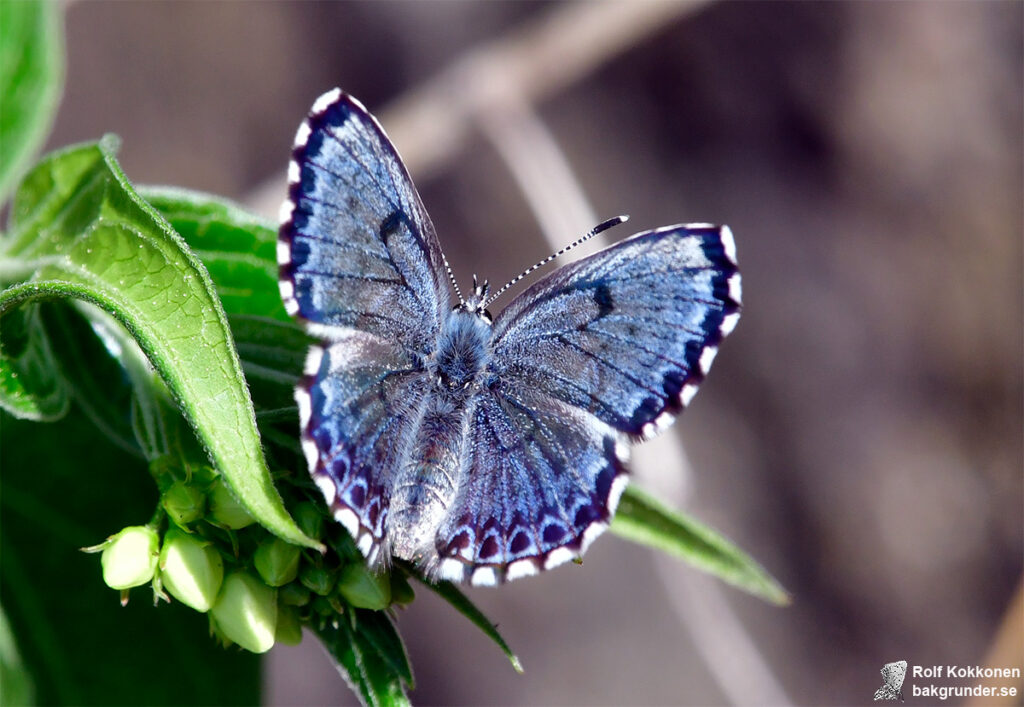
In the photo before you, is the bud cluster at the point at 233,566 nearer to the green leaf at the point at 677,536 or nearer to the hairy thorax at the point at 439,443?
the hairy thorax at the point at 439,443

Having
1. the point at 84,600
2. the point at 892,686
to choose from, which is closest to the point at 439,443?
the point at 84,600

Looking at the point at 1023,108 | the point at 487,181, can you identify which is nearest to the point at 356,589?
the point at 487,181

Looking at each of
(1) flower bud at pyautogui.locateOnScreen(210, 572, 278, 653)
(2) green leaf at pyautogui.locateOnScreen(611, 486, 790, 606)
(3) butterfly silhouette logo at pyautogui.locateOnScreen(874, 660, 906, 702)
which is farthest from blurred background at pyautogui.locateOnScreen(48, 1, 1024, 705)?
(1) flower bud at pyautogui.locateOnScreen(210, 572, 278, 653)

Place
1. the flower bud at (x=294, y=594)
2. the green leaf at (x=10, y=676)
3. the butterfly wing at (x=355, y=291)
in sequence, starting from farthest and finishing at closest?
1. the green leaf at (x=10, y=676)
2. the flower bud at (x=294, y=594)
3. the butterfly wing at (x=355, y=291)

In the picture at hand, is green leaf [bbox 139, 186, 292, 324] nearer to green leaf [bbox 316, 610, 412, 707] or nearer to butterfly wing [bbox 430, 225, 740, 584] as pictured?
butterfly wing [bbox 430, 225, 740, 584]

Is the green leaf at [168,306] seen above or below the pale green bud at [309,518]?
above

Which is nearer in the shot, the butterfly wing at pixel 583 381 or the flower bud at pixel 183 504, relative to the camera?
the flower bud at pixel 183 504

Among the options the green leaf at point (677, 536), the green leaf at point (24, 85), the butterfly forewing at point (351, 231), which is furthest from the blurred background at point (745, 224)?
the butterfly forewing at point (351, 231)
